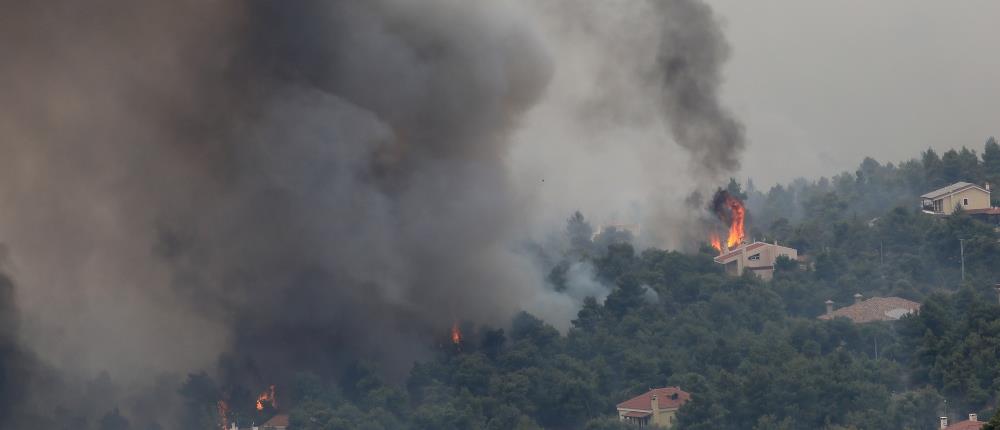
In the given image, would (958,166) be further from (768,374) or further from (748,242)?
(768,374)

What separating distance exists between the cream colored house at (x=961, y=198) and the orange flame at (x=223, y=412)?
4597 cm

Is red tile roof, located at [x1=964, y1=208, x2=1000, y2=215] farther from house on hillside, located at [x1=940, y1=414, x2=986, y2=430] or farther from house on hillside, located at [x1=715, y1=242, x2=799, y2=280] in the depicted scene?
house on hillside, located at [x1=940, y1=414, x2=986, y2=430]

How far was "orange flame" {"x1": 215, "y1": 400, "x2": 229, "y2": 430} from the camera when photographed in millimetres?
78375

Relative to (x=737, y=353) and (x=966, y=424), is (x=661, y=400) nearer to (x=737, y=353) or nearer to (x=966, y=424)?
(x=737, y=353)

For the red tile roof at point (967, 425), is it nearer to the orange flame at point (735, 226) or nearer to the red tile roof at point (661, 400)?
the red tile roof at point (661, 400)

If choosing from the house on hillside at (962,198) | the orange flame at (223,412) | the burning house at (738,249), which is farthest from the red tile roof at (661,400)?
the house on hillside at (962,198)

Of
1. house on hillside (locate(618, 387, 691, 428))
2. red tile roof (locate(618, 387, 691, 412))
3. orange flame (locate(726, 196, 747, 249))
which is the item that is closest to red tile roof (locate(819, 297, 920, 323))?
red tile roof (locate(618, 387, 691, 412))

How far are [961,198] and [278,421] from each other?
1899 inches

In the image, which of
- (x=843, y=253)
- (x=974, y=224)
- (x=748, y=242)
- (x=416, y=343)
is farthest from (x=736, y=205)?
(x=416, y=343)

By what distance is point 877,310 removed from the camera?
86125mm

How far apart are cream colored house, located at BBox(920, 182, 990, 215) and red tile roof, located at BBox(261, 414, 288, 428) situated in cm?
4486

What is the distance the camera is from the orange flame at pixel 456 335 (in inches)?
3221

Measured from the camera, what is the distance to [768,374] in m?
67.8

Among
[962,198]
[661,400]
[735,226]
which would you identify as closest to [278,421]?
[661,400]
